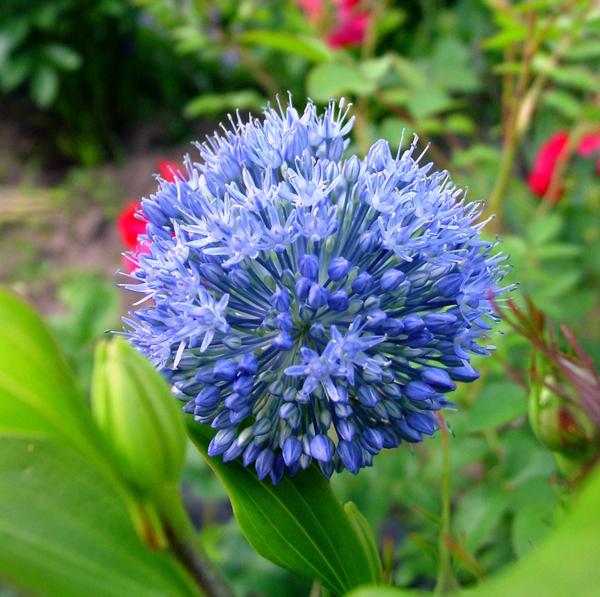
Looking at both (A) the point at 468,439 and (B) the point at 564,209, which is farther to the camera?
(B) the point at 564,209

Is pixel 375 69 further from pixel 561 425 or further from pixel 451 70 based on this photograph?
pixel 561 425

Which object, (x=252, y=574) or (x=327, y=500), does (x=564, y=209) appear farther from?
(x=327, y=500)

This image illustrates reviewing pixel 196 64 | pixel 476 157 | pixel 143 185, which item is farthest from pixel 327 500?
pixel 196 64

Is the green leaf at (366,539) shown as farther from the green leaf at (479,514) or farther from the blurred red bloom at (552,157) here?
the blurred red bloom at (552,157)

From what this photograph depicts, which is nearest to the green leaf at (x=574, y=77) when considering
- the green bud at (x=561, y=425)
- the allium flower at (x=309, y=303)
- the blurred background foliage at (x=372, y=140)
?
the blurred background foliage at (x=372, y=140)

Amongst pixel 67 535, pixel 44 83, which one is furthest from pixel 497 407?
pixel 44 83

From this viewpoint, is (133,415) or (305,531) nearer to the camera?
(133,415)
